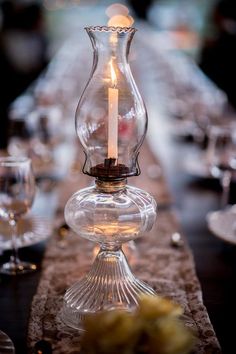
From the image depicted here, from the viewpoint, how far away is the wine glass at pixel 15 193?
996 millimetres

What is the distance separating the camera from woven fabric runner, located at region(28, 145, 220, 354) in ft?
2.42

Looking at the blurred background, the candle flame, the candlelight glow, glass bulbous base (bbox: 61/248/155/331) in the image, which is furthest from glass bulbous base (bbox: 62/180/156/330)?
the blurred background

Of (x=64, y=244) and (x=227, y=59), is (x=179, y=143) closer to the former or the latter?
(x=64, y=244)

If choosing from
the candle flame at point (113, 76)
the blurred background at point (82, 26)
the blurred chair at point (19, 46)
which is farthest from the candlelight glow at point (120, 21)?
the blurred chair at point (19, 46)

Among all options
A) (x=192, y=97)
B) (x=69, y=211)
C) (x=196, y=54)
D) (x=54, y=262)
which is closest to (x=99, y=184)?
(x=69, y=211)

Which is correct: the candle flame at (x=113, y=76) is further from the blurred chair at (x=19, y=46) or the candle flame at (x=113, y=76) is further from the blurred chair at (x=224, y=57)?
the blurred chair at (x=224, y=57)

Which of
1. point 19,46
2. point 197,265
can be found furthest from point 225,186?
point 19,46

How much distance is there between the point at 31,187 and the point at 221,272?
15.0 inches

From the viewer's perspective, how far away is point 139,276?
0.96 m

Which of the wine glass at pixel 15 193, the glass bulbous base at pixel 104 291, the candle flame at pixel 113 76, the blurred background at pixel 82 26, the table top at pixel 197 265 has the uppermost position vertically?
the blurred background at pixel 82 26

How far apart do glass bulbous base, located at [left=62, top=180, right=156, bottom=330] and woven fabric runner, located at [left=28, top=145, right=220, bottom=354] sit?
0.04 metres

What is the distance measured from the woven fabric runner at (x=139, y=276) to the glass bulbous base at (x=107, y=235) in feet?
0.12

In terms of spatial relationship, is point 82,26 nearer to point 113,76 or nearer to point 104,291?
point 113,76

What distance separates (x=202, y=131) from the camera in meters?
2.13
